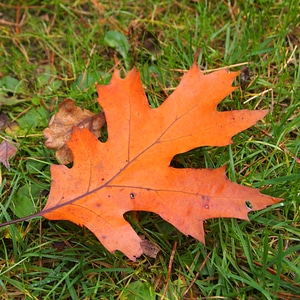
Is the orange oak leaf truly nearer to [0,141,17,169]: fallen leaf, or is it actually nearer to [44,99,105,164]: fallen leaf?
[44,99,105,164]: fallen leaf

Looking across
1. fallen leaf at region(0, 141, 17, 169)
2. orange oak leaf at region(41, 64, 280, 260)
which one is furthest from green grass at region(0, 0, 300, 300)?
orange oak leaf at region(41, 64, 280, 260)

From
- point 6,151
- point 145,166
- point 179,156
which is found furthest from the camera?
point 6,151

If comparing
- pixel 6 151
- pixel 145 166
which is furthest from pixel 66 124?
pixel 145 166

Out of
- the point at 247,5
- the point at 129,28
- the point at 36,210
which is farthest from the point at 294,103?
the point at 36,210

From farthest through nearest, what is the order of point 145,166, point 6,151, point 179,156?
point 6,151 → point 179,156 → point 145,166

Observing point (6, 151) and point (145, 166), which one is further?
point (6, 151)

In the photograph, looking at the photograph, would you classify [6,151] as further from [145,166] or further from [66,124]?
[145,166]

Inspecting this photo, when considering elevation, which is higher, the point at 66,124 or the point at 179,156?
the point at 66,124
